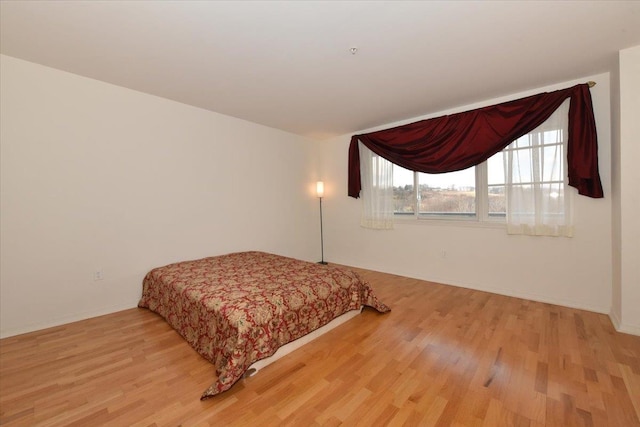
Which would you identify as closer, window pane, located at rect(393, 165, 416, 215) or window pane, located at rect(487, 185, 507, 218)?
window pane, located at rect(487, 185, 507, 218)

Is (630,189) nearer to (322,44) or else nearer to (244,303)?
(322,44)

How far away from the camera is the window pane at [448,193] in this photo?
3.60 m

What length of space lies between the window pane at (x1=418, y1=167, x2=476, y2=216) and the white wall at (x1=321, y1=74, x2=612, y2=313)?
0.24 meters

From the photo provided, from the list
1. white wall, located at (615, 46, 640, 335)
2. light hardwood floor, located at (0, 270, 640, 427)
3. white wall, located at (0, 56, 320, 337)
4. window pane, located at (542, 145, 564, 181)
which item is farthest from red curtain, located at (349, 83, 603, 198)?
white wall, located at (0, 56, 320, 337)

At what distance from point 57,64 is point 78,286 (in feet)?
6.87

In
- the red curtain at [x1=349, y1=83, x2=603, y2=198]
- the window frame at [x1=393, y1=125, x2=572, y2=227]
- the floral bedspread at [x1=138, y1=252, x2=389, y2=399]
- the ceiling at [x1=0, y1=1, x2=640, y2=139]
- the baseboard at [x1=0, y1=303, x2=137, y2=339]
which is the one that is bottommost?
the baseboard at [x1=0, y1=303, x2=137, y2=339]

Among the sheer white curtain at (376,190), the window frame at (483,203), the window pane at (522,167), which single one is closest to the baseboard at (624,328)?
the window frame at (483,203)

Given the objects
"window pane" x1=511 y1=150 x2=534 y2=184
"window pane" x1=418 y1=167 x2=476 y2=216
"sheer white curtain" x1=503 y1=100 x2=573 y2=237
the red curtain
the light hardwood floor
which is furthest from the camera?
"window pane" x1=418 y1=167 x2=476 y2=216

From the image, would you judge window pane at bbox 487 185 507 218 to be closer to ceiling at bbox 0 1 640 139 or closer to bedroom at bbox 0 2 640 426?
bedroom at bbox 0 2 640 426

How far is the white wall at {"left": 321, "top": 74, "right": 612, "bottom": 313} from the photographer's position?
8.83 ft

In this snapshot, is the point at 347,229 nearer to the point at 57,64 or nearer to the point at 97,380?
the point at 97,380

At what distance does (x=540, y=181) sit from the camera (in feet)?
9.71

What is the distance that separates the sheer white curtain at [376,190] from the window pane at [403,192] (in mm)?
84

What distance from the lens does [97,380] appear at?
70.2 inches
